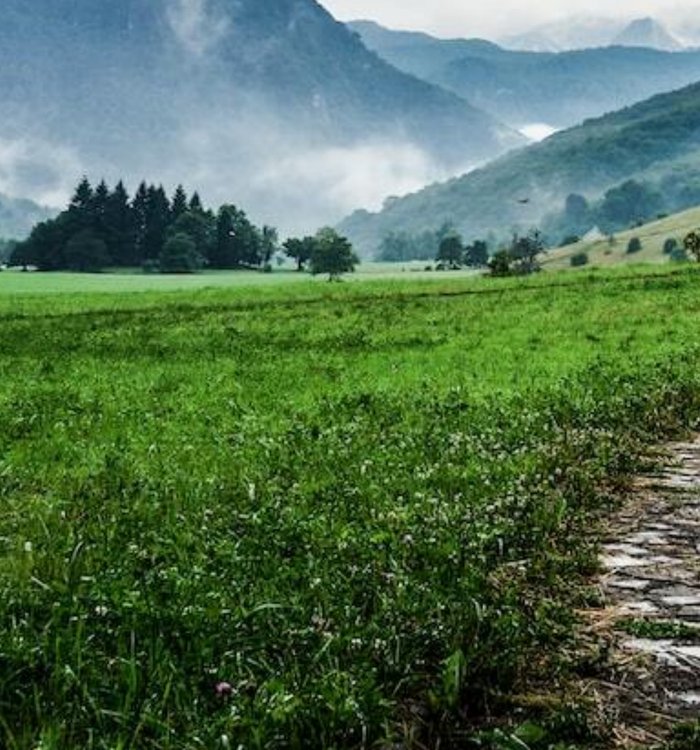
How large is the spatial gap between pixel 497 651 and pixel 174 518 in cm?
424

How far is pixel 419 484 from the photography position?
36.0ft

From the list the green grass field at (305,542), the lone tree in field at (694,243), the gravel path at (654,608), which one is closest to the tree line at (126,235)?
the lone tree in field at (694,243)

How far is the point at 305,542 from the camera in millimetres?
8469

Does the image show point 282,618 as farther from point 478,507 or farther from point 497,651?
point 478,507

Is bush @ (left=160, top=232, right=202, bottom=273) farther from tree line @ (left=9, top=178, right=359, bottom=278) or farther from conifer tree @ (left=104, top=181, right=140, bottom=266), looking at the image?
conifer tree @ (left=104, top=181, right=140, bottom=266)

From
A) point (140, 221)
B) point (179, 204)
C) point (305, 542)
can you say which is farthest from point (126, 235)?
point (305, 542)

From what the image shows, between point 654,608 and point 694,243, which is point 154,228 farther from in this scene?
point 654,608

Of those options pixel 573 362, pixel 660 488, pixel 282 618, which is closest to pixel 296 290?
pixel 573 362

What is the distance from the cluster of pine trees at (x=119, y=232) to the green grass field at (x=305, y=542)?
164 metres

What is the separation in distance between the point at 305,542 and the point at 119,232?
18689 cm

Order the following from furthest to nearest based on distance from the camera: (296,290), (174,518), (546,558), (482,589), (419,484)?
(296,290), (419,484), (174,518), (546,558), (482,589)

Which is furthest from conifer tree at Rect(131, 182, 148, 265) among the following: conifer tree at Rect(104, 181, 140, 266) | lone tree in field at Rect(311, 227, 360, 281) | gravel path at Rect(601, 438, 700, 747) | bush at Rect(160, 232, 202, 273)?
gravel path at Rect(601, 438, 700, 747)

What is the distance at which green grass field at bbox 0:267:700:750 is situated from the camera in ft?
17.0

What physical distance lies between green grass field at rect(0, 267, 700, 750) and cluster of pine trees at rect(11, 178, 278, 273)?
164 metres
